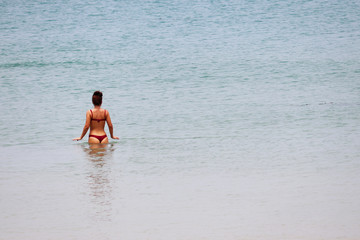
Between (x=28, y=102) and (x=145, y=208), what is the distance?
1584 centimetres

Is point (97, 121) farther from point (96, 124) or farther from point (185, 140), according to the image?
point (185, 140)

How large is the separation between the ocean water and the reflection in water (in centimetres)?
3

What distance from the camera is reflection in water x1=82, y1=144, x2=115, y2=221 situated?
6620 mm

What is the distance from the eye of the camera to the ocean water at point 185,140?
6.22 meters

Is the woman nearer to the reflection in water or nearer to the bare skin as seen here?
the bare skin

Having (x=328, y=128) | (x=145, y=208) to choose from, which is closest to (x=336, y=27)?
(x=328, y=128)

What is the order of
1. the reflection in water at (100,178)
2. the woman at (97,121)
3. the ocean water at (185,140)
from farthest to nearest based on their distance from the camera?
1. the woman at (97,121)
2. the reflection in water at (100,178)
3. the ocean water at (185,140)

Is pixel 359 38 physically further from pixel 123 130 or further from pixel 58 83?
pixel 123 130

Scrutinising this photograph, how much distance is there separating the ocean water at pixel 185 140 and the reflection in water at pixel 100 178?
0.08 ft

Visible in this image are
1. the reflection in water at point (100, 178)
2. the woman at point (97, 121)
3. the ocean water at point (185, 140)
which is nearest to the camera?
the ocean water at point (185, 140)

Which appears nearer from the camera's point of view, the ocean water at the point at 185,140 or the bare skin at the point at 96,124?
the ocean water at the point at 185,140

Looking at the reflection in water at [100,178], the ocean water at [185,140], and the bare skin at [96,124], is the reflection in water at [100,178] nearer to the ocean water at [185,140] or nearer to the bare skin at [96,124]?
the ocean water at [185,140]

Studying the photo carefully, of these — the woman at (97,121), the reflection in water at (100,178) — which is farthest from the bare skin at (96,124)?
the reflection in water at (100,178)

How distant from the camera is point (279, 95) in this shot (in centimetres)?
2294
